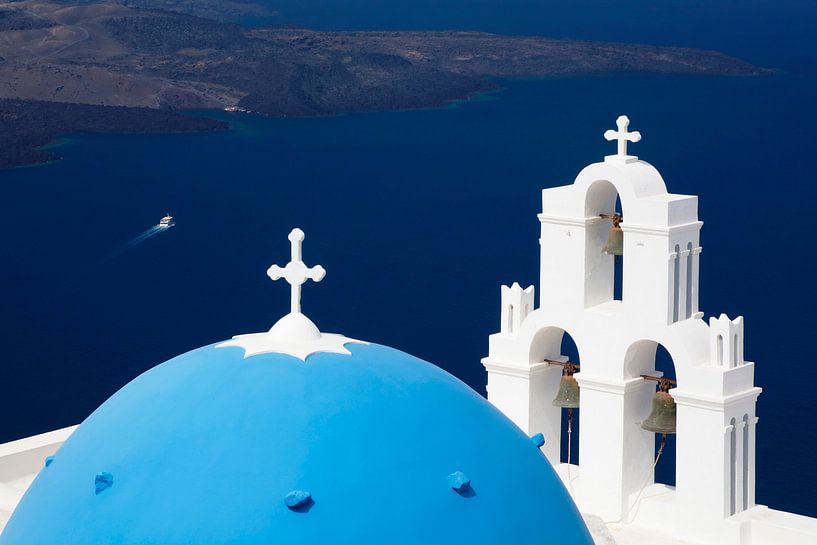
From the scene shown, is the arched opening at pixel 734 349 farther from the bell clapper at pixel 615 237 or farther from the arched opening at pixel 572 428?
the arched opening at pixel 572 428

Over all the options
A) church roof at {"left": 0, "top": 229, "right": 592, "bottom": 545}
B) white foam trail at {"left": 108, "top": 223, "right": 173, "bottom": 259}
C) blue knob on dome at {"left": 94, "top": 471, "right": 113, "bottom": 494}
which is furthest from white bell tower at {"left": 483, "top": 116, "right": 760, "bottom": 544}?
white foam trail at {"left": 108, "top": 223, "right": 173, "bottom": 259}

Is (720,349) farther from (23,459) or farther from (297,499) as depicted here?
(297,499)

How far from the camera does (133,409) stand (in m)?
8.05

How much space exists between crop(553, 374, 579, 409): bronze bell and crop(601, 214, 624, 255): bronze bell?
1.18m

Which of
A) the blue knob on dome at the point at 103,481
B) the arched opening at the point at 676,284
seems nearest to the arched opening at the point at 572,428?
the arched opening at the point at 676,284

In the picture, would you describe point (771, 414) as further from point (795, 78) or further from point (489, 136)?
point (795, 78)

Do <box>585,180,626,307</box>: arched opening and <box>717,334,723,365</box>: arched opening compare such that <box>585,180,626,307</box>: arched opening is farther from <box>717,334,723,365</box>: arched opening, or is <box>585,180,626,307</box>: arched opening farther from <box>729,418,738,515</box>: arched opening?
<box>729,418,738,515</box>: arched opening

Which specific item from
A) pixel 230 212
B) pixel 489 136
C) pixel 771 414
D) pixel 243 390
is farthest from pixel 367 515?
pixel 489 136

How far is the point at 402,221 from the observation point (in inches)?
2376

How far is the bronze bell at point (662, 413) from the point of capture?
44.0 feet

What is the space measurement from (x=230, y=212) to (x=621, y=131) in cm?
4866

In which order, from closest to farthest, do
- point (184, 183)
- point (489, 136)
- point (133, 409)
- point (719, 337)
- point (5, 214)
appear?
point (133, 409), point (719, 337), point (5, 214), point (184, 183), point (489, 136)

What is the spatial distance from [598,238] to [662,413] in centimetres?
149

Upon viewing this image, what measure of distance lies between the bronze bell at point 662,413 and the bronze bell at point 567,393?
27.3 inches
